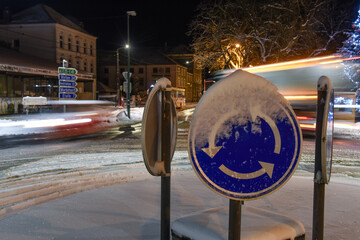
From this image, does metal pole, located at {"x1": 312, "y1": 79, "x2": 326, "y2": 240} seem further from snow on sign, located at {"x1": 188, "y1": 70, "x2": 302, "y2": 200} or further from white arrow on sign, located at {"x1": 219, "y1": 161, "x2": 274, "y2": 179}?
white arrow on sign, located at {"x1": 219, "y1": 161, "x2": 274, "y2": 179}

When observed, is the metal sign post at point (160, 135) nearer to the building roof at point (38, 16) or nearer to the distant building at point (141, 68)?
the building roof at point (38, 16)

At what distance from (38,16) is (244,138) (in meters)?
55.9

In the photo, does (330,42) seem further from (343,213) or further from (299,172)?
(343,213)

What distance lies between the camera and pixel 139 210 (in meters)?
4.07

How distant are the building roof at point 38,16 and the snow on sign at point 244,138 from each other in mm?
52952

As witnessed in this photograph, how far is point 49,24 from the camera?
50.0m

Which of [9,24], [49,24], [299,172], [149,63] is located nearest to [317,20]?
[299,172]

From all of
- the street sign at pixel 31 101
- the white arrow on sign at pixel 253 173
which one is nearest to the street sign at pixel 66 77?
the street sign at pixel 31 101

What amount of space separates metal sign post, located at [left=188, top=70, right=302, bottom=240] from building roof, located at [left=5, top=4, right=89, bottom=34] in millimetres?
52952

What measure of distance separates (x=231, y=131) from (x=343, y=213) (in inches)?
104

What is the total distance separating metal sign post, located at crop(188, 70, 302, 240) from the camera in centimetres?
217

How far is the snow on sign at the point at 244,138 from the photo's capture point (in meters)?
2.17

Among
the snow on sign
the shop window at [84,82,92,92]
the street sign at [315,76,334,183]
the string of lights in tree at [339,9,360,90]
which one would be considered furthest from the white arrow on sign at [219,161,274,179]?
the shop window at [84,82,92,92]

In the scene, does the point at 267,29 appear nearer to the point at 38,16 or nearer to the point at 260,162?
the point at 260,162
